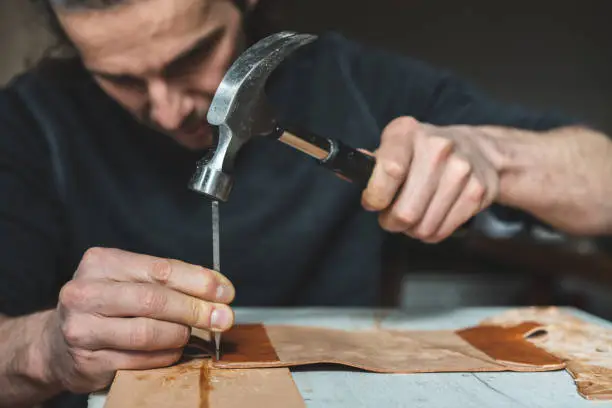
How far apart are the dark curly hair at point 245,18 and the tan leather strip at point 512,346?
2.09 ft

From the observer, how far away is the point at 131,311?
2.34ft

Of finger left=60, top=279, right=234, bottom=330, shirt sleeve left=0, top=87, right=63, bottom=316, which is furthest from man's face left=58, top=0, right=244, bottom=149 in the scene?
finger left=60, top=279, right=234, bottom=330

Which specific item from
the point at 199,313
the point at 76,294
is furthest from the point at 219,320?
the point at 76,294

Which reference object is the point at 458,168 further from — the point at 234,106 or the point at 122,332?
the point at 122,332

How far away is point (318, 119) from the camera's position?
1.37 meters

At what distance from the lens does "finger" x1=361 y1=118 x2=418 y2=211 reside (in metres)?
0.93

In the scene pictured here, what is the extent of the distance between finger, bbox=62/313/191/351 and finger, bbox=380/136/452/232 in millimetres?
382

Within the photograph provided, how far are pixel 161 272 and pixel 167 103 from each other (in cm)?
42

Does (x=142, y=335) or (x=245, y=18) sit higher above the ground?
(x=245, y=18)

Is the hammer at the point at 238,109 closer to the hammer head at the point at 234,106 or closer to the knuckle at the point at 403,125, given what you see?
the hammer head at the point at 234,106

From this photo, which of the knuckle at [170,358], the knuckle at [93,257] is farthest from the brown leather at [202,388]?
the knuckle at [93,257]

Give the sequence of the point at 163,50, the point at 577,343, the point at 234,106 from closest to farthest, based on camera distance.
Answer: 1. the point at 234,106
2. the point at 577,343
3. the point at 163,50

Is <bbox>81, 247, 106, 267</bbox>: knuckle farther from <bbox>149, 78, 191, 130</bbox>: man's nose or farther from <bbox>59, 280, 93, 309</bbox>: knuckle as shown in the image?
<bbox>149, 78, 191, 130</bbox>: man's nose

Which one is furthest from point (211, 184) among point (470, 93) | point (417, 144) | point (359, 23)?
point (359, 23)
